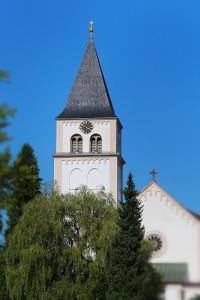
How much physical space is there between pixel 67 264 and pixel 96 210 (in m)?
3.93

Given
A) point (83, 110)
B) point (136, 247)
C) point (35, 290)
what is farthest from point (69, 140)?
point (136, 247)

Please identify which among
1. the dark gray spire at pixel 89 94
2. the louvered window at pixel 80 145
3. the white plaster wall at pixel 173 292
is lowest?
the white plaster wall at pixel 173 292

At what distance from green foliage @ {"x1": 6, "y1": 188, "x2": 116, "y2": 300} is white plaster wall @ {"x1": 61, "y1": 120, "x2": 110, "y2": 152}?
1852 centimetres

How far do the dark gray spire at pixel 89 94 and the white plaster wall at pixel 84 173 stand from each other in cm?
390

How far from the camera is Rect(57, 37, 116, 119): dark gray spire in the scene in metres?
68.7

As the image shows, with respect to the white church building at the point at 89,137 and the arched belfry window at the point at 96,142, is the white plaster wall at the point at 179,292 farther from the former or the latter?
the arched belfry window at the point at 96,142

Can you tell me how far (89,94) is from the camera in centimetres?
7000

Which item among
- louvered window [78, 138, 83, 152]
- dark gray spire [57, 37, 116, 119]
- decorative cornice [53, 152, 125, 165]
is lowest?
decorative cornice [53, 152, 125, 165]

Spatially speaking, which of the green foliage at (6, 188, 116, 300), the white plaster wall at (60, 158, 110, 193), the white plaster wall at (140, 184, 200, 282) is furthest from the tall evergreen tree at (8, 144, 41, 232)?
the white plaster wall at (140, 184, 200, 282)

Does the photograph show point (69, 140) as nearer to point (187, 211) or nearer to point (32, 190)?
point (32, 190)

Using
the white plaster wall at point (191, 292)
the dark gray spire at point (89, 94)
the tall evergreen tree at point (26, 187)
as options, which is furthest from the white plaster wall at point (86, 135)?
the white plaster wall at point (191, 292)

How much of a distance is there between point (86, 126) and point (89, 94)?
3485 millimetres

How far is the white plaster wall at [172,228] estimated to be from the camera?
30.5m

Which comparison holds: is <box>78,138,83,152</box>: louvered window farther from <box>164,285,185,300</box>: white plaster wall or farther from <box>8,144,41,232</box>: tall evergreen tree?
<box>164,285,185,300</box>: white plaster wall
